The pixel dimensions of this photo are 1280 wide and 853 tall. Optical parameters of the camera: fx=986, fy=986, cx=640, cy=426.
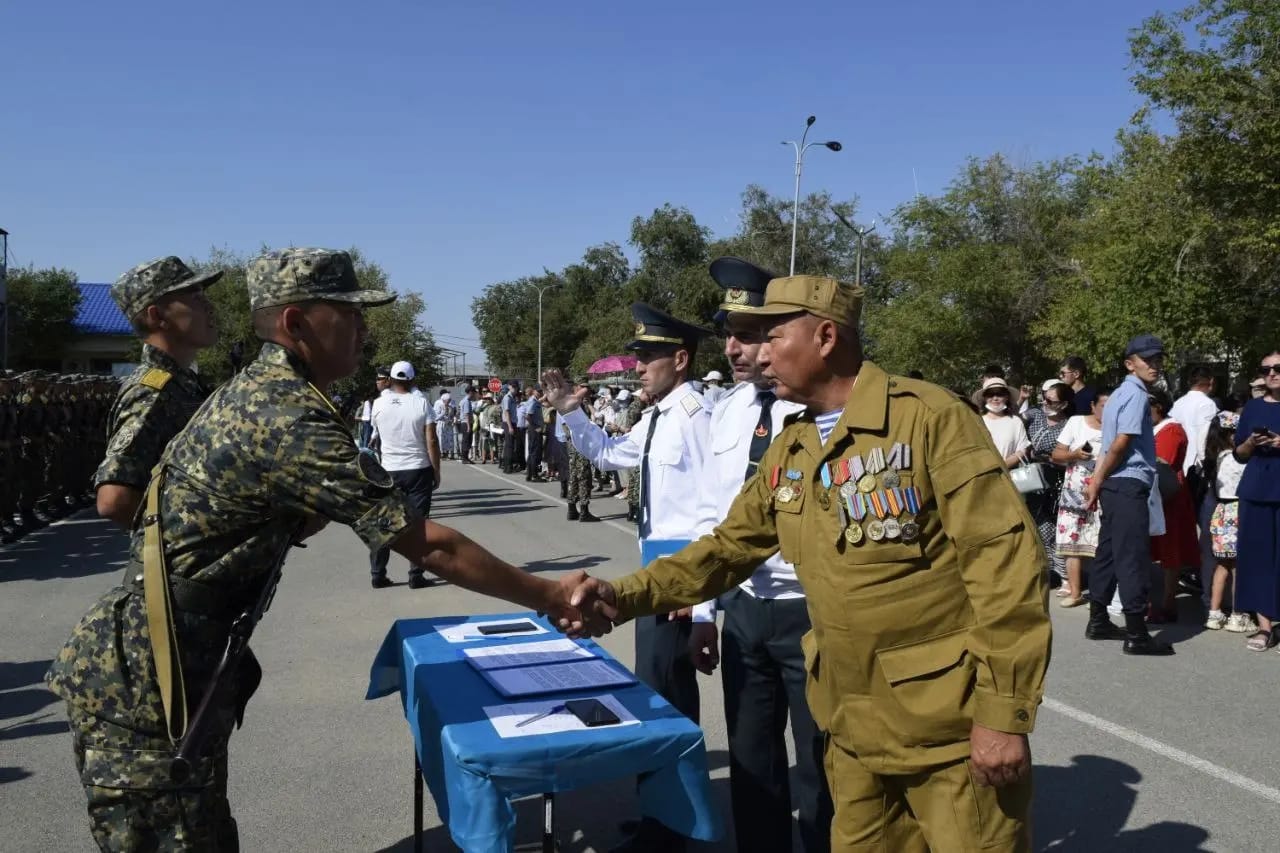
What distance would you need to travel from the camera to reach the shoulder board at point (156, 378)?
356 centimetres

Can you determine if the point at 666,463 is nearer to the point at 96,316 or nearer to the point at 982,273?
the point at 982,273

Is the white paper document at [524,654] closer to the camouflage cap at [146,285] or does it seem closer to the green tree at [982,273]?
the camouflage cap at [146,285]

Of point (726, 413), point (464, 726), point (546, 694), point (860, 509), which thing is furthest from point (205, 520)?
point (726, 413)

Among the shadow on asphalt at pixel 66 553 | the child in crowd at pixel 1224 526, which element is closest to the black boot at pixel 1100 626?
the child in crowd at pixel 1224 526

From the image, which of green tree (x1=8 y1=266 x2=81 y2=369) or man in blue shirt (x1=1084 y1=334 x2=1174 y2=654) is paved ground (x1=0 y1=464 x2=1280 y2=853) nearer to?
man in blue shirt (x1=1084 y1=334 x2=1174 y2=654)

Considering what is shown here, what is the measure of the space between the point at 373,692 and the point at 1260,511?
6.20m

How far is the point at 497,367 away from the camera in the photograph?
9094 cm

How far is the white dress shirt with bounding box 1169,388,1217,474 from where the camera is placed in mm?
9250

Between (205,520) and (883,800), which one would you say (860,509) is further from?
(205,520)

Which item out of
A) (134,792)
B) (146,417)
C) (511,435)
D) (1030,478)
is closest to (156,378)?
(146,417)

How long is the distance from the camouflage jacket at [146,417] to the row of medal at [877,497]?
7.88ft

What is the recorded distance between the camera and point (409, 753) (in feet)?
15.7

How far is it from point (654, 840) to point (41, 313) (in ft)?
192

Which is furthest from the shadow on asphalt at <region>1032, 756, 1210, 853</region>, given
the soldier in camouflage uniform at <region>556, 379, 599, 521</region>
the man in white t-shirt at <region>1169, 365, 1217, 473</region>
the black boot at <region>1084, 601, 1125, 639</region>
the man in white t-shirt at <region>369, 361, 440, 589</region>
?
the soldier in camouflage uniform at <region>556, 379, 599, 521</region>
